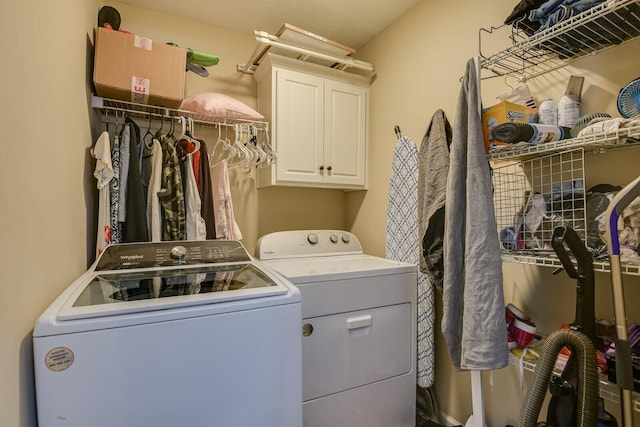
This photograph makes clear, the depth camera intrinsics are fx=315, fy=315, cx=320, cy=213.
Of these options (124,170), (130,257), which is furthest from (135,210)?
(130,257)

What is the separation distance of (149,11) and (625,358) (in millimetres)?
2843

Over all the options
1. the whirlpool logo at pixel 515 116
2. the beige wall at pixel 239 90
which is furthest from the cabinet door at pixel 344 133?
the whirlpool logo at pixel 515 116

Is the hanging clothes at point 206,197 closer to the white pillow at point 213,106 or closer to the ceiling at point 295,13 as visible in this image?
the white pillow at point 213,106

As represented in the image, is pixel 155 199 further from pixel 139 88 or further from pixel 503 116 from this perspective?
pixel 503 116

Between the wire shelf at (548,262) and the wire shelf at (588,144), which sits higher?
the wire shelf at (588,144)

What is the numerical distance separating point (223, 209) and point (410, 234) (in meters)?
1.16

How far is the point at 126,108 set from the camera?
1.86 metres

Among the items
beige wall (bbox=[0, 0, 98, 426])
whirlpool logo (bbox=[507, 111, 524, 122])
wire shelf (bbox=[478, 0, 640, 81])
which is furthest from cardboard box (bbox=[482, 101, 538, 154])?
beige wall (bbox=[0, 0, 98, 426])

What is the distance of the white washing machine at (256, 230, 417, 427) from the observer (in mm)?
1470

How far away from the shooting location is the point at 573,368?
0.92m

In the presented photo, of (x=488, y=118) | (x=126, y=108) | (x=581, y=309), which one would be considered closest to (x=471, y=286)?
(x=581, y=309)

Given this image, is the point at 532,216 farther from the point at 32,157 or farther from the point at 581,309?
the point at 32,157

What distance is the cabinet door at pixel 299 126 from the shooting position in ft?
6.97

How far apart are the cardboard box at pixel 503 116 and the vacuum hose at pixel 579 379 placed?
27.3 inches
